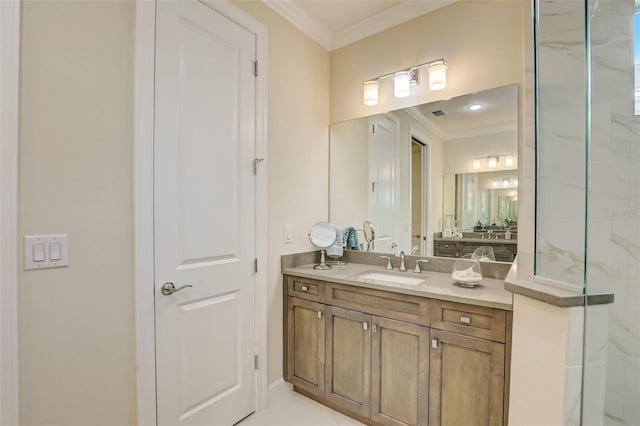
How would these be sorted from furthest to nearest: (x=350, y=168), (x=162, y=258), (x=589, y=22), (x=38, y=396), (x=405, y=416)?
1. (x=350, y=168)
2. (x=405, y=416)
3. (x=162, y=258)
4. (x=589, y=22)
5. (x=38, y=396)

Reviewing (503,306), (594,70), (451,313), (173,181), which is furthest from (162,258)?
(594,70)

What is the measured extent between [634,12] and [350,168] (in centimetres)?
181

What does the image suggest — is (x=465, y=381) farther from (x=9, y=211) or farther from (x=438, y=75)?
(x=9, y=211)

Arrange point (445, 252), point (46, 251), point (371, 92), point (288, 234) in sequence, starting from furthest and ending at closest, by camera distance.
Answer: point (371, 92), point (288, 234), point (445, 252), point (46, 251)

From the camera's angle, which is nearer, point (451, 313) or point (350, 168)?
point (451, 313)

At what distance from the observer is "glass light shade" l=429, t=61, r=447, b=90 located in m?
2.12

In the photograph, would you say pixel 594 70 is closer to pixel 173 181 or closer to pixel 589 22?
pixel 589 22

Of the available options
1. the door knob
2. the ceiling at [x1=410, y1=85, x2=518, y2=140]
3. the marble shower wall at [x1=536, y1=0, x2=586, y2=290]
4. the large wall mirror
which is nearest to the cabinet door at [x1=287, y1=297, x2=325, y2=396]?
the large wall mirror

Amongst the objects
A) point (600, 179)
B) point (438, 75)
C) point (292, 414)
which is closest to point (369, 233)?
point (438, 75)

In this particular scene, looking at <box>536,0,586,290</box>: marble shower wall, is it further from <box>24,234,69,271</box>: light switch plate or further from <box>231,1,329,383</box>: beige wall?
<box>24,234,69,271</box>: light switch plate

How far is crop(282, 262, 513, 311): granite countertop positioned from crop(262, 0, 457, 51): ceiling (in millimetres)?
1859

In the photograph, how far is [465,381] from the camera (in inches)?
60.0

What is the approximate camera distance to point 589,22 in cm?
130

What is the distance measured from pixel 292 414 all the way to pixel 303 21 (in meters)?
2.80
